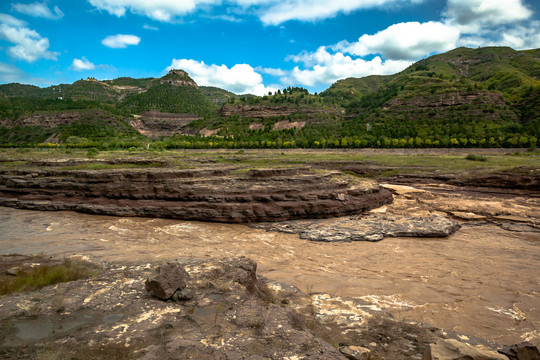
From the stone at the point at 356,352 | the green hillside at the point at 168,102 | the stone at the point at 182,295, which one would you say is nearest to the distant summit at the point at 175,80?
the green hillside at the point at 168,102

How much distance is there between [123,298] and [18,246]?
10332 mm

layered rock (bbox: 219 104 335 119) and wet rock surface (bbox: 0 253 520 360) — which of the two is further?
layered rock (bbox: 219 104 335 119)

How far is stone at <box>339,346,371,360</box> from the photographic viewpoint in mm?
4645

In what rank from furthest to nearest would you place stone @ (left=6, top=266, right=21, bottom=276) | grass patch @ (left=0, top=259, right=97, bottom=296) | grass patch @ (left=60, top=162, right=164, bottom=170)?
grass patch @ (left=60, top=162, right=164, bottom=170) < stone @ (left=6, top=266, right=21, bottom=276) < grass patch @ (left=0, top=259, right=97, bottom=296)

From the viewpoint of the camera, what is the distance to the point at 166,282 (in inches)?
227

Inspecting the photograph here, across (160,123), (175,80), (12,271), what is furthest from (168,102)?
(12,271)

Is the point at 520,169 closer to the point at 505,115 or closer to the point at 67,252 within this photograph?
the point at 67,252

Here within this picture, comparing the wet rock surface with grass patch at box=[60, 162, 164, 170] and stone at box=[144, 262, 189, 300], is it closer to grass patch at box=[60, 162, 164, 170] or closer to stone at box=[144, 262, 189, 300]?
stone at box=[144, 262, 189, 300]

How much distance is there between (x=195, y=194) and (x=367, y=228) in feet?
37.1

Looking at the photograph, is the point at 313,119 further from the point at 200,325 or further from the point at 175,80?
the point at 175,80

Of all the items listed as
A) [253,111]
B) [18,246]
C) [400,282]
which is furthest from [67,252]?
[253,111]

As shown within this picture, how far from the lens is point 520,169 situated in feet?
93.0

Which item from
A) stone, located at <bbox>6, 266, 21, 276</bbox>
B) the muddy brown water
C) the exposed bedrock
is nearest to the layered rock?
the exposed bedrock

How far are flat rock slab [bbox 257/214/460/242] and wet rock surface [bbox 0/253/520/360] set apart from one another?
288 inches
